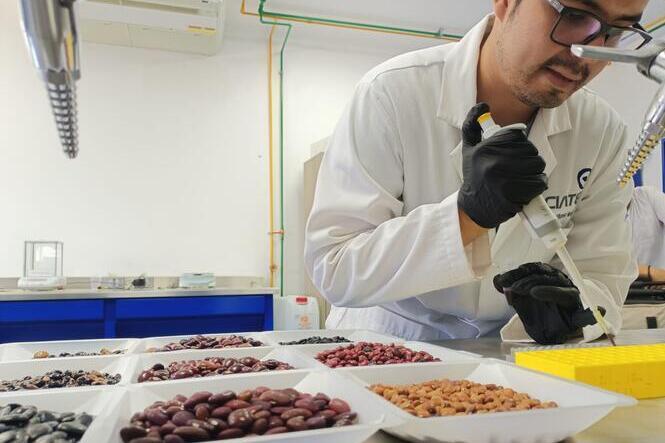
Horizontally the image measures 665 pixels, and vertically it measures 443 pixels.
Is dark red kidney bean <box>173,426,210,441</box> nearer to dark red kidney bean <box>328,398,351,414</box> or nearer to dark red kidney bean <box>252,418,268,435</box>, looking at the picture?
dark red kidney bean <box>252,418,268,435</box>

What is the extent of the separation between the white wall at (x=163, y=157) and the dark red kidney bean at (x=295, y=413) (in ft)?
10.8

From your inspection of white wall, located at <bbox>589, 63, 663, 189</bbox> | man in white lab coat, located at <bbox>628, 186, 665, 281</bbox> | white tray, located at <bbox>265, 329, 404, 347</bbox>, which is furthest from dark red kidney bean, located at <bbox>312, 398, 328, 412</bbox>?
white wall, located at <bbox>589, 63, 663, 189</bbox>

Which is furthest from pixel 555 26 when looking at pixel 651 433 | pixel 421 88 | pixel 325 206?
pixel 651 433

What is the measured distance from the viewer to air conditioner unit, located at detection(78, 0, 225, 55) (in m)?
3.21

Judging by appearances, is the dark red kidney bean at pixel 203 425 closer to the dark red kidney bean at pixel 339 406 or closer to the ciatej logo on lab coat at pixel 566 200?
the dark red kidney bean at pixel 339 406

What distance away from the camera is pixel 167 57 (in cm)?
383

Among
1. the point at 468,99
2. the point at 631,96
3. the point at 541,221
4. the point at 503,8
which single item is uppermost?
the point at 631,96

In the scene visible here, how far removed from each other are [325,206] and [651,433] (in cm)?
85

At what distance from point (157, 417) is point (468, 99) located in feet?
3.46

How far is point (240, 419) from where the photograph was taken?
596mm

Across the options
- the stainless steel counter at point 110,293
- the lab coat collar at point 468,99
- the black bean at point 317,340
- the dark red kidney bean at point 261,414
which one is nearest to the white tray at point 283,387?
the dark red kidney bean at point 261,414

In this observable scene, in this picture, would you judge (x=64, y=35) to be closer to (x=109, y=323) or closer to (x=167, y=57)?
(x=109, y=323)

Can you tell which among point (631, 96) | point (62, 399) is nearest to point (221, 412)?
point (62, 399)

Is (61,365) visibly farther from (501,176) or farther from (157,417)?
(501,176)
